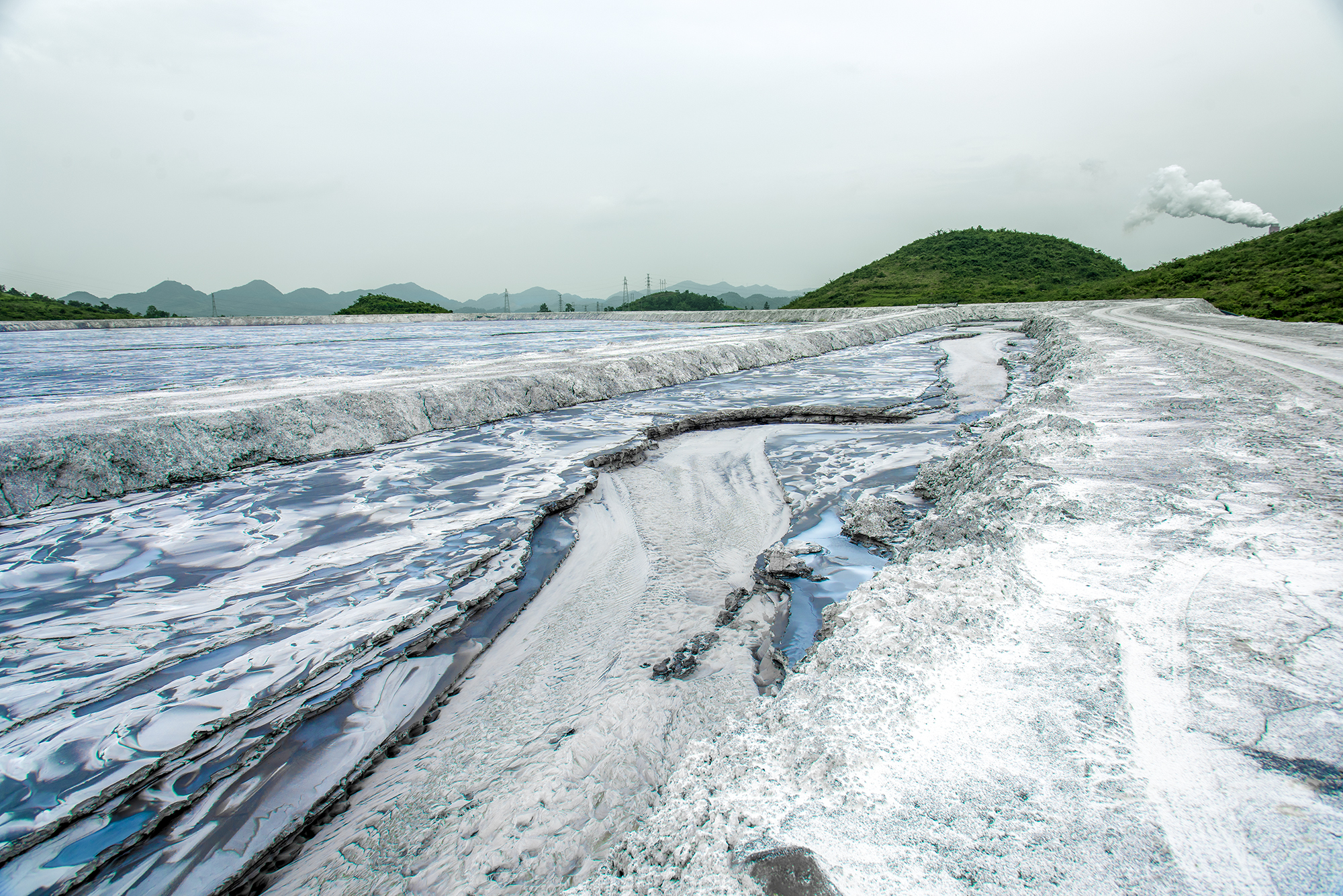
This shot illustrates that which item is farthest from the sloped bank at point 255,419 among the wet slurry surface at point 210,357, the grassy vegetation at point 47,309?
the grassy vegetation at point 47,309

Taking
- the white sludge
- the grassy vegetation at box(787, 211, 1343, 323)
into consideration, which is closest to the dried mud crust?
the white sludge

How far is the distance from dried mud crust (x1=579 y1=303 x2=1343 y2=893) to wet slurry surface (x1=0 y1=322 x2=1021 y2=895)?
2.34ft

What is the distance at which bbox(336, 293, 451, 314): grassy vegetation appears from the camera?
44447 mm

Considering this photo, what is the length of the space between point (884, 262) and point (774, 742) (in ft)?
191

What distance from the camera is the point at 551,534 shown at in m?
3.37

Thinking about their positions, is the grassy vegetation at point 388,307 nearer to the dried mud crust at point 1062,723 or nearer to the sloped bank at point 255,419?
the sloped bank at point 255,419

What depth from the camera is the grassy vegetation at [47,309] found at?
32438 millimetres

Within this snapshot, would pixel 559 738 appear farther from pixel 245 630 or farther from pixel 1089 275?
pixel 1089 275

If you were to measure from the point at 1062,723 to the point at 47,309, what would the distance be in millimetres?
51144

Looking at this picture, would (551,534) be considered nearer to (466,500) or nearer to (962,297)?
(466,500)

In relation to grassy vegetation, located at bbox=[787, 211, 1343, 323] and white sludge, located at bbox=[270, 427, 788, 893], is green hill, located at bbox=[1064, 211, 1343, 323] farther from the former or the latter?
white sludge, located at bbox=[270, 427, 788, 893]

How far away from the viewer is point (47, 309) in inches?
1380

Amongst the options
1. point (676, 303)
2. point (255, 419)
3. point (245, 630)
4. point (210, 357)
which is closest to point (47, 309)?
point (210, 357)

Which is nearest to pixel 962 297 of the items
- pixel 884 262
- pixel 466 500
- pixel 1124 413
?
pixel 884 262
